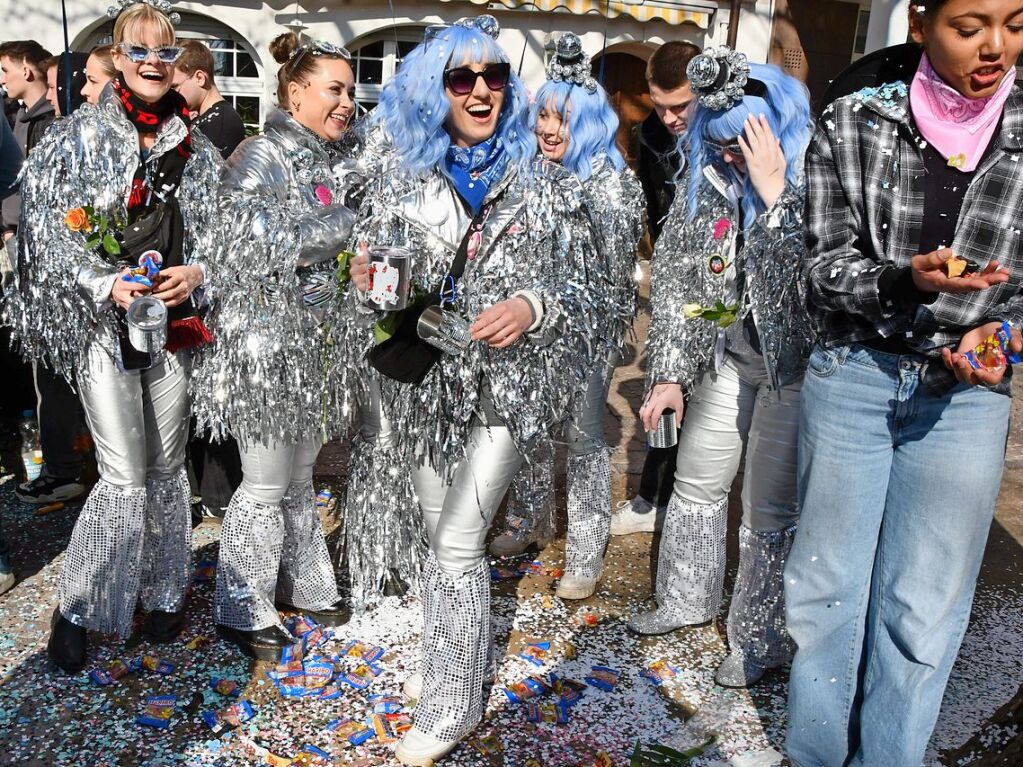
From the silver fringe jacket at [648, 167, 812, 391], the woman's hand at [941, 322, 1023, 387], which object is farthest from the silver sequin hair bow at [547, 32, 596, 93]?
the woman's hand at [941, 322, 1023, 387]

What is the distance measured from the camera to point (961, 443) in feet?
6.88

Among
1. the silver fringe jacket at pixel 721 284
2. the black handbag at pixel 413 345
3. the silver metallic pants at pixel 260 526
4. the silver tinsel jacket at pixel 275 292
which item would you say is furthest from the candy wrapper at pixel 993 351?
the silver metallic pants at pixel 260 526

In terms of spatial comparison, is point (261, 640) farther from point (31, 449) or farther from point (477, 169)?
point (31, 449)

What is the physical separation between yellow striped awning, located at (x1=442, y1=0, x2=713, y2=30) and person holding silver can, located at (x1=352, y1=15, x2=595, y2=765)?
315 inches

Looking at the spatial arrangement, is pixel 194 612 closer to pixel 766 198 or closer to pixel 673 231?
pixel 673 231

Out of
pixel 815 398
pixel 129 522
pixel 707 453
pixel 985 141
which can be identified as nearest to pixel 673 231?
pixel 707 453

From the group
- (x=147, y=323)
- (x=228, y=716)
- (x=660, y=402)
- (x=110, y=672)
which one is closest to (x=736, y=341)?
(x=660, y=402)

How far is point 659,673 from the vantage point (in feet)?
10.1

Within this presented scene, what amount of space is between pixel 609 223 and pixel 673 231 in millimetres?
533

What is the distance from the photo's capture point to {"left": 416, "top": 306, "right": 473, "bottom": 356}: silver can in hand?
2.41 meters

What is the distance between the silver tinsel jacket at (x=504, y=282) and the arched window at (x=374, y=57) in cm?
856

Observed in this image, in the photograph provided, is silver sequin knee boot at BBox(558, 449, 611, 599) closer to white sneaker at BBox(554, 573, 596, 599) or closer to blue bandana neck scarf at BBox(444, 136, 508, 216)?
Answer: white sneaker at BBox(554, 573, 596, 599)

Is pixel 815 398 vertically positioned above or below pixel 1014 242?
below

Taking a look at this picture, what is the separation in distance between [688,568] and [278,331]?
1514mm
